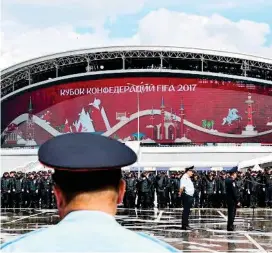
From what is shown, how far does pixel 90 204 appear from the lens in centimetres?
202

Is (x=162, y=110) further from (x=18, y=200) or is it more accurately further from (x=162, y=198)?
(x=162, y=198)

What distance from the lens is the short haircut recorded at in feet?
6.72

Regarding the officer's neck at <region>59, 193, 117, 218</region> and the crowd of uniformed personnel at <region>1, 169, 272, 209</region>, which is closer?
the officer's neck at <region>59, 193, 117, 218</region>

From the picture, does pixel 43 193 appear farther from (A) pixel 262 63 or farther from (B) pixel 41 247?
(A) pixel 262 63

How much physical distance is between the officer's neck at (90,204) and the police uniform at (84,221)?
0.02 m

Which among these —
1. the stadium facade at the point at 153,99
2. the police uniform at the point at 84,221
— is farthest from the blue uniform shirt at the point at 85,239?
the stadium facade at the point at 153,99

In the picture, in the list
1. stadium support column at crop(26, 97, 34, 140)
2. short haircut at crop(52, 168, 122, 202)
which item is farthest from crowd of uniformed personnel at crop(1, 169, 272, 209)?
stadium support column at crop(26, 97, 34, 140)

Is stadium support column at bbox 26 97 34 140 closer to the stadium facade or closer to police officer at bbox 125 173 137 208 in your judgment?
the stadium facade

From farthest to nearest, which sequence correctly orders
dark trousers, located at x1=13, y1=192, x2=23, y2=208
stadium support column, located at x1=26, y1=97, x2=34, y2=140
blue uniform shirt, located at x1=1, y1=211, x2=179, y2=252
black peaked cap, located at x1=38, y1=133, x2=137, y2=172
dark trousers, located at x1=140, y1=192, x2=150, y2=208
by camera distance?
stadium support column, located at x1=26, y1=97, x2=34, y2=140
dark trousers, located at x1=13, y1=192, x2=23, y2=208
dark trousers, located at x1=140, y1=192, x2=150, y2=208
black peaked cap, located at x1=38, y1=133, x2=137, y2=172
blue uniform shirt, located at x1=1, y1=211, x2=179, y2=252

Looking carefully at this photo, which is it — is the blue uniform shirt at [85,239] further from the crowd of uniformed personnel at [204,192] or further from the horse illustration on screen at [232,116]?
the horse illustration on screen at [232,116]

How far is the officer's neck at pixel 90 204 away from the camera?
6.61ft

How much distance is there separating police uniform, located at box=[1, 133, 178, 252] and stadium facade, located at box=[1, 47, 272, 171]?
2326 inches

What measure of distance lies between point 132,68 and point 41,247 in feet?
215

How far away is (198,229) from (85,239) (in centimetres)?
1279
